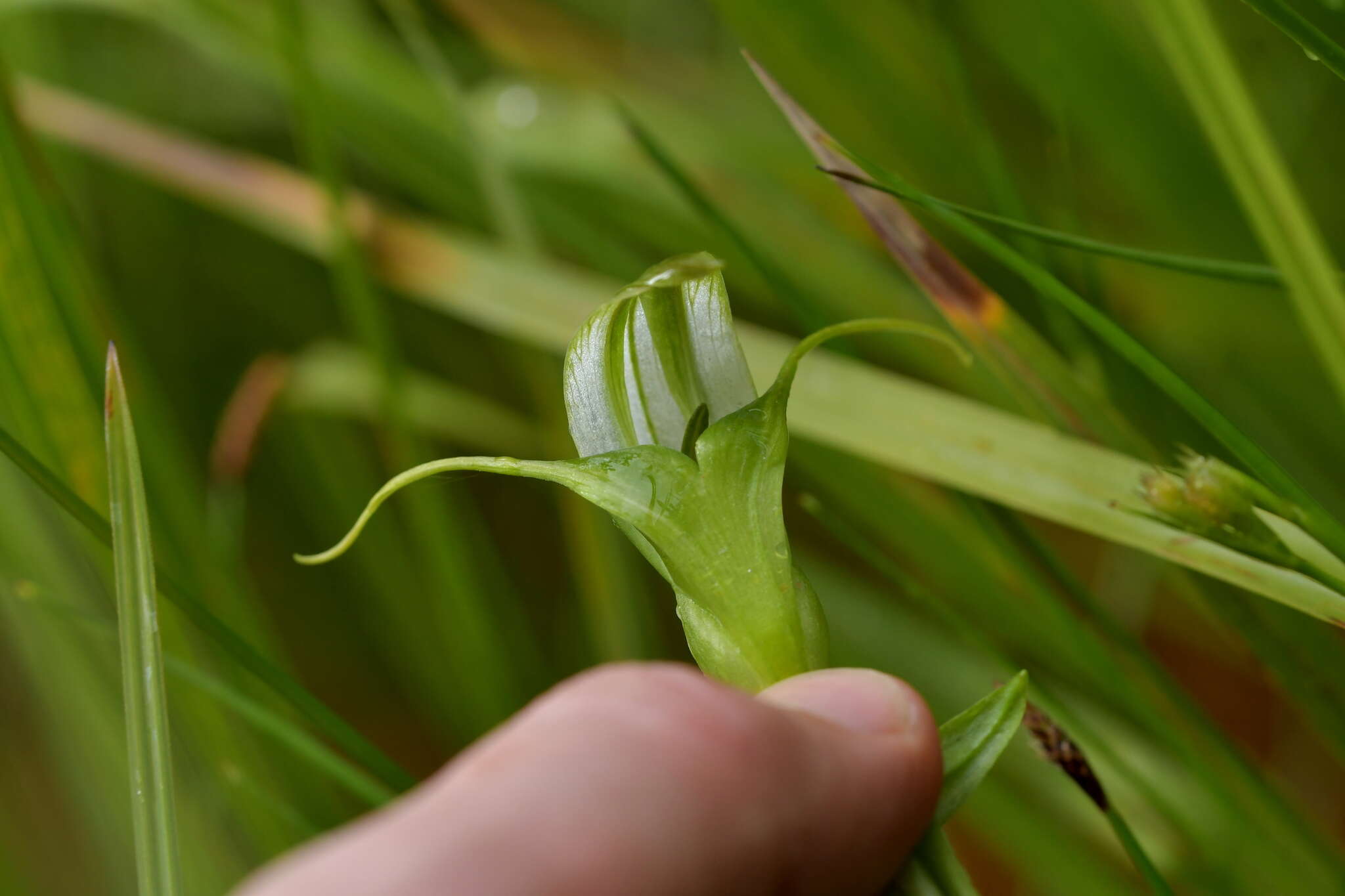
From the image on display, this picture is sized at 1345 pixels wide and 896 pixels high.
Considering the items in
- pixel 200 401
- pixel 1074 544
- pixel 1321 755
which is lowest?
pixel 1321 755

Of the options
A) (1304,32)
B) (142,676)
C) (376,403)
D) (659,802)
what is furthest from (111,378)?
(376,403)

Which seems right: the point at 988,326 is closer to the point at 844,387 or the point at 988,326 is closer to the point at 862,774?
the point at 844,387

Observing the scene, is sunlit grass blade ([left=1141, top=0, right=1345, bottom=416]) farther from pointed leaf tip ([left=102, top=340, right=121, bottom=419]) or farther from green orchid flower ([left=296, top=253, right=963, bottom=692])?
pointed leaf tip ([left=102, top=340, right=121, bottom=419])

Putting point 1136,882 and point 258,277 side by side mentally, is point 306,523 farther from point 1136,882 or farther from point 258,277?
point 1136,882

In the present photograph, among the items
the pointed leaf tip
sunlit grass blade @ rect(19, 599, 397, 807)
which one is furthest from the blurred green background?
the pointed leaf tip

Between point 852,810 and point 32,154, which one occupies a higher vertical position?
point 32,154

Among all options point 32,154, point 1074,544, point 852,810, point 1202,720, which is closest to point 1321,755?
point 1074,544
